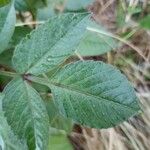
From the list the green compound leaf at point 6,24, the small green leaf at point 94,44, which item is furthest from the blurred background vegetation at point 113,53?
the green compound leaf at point 6,24

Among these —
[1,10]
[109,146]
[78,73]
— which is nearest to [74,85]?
[78,73]

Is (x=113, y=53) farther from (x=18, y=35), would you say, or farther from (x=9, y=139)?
(x=9, y=139)

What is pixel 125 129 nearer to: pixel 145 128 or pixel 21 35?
pixel 145 128

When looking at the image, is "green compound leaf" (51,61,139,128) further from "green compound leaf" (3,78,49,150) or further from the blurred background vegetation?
the blurred background vegetation

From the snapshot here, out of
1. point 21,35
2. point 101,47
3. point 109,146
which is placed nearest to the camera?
point 21,35

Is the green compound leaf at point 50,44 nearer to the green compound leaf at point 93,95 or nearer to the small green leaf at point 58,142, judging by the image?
the green compound leaf at point 93,95

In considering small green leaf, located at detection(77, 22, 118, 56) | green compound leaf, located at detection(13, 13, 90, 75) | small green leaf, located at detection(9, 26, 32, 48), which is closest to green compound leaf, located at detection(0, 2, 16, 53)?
green compound leaf, located at detection(13, 13, 90, 75)
